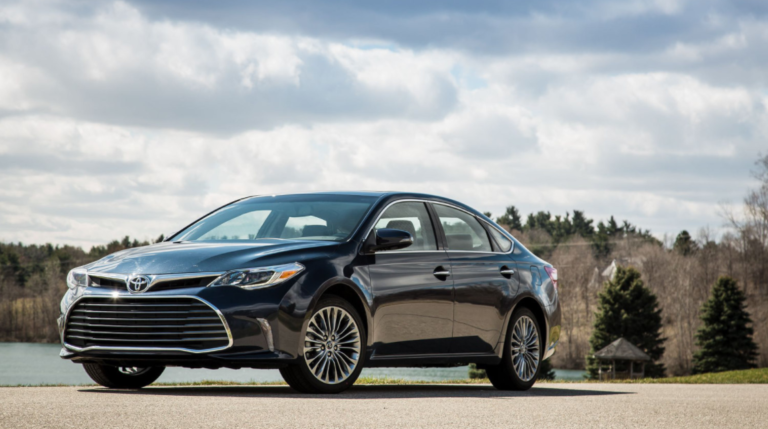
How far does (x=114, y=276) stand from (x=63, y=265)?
13004 cm

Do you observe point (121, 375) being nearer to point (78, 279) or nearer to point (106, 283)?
point (78, 279)

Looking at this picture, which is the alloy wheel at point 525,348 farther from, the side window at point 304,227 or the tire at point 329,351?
the side window at point 304,227

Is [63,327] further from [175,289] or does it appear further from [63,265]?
[63,265]

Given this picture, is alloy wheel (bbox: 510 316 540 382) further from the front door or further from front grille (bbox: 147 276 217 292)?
front grille (bbox: 147 276 217 292)

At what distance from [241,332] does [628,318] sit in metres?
55.3

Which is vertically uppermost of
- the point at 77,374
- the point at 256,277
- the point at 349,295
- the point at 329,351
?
the point at 256,277

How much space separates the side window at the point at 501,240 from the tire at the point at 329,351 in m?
2.60

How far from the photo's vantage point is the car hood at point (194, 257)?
7.60m

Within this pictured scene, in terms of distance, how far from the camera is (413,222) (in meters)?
9.23

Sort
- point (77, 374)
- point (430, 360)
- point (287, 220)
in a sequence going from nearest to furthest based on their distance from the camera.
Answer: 1. point (430, 360)
2. point (287, 220)
3. point (77, 374)

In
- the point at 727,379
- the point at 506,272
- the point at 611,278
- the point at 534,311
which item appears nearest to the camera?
the point at 506,272

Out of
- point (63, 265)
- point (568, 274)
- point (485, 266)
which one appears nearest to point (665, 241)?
point (568, 274)

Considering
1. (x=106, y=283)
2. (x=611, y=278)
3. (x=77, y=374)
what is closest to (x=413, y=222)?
(x=106, y=283)

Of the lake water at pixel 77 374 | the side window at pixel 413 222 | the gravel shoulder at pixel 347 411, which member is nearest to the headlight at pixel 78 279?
the gravel shoulder at pixel 347 411
